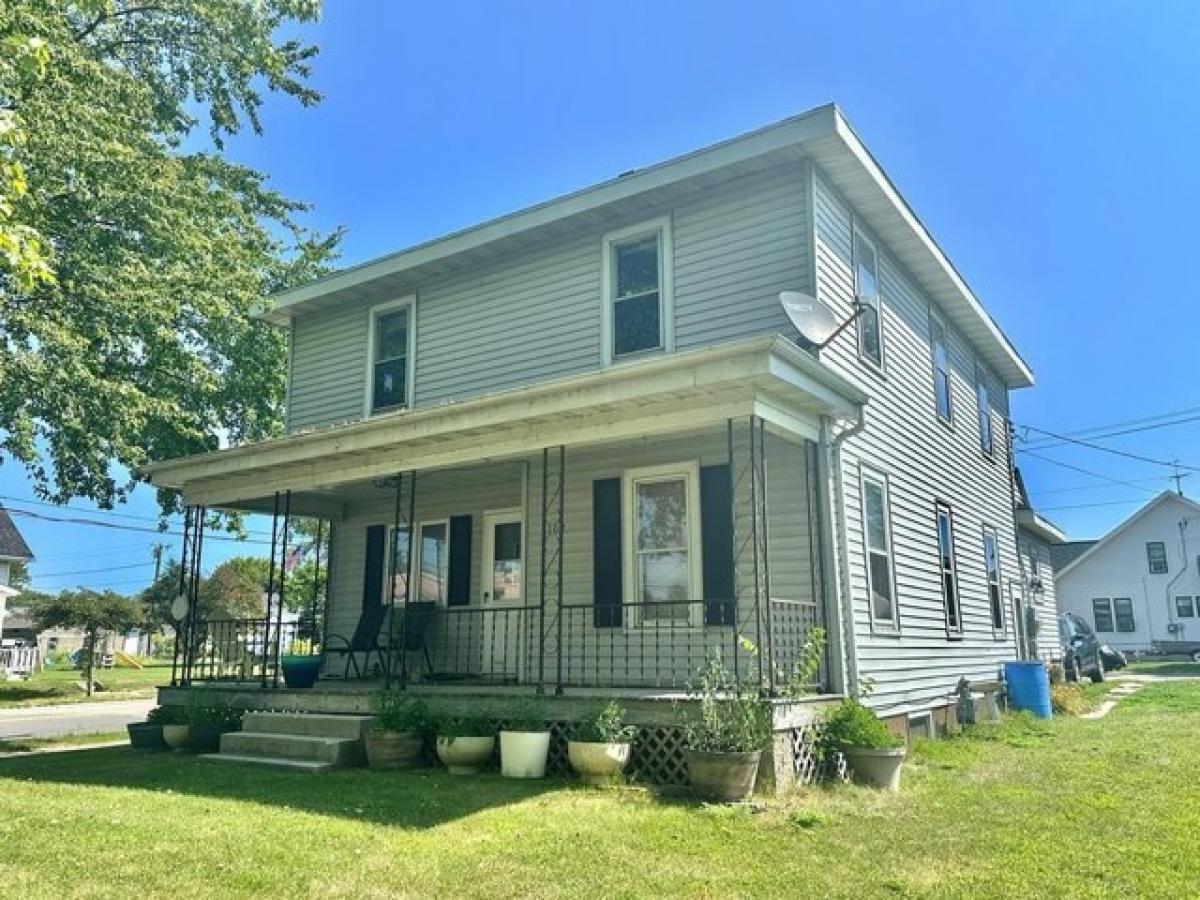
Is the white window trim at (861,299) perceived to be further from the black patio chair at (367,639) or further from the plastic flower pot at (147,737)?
the plastic flower pot at (147,737)

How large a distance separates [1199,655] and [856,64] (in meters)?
32.2

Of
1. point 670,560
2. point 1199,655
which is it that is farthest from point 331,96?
point 1199,655

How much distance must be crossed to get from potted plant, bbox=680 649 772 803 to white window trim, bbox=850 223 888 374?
4502 millimetres

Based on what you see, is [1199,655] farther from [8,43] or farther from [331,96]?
[8,43]

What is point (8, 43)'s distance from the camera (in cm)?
524

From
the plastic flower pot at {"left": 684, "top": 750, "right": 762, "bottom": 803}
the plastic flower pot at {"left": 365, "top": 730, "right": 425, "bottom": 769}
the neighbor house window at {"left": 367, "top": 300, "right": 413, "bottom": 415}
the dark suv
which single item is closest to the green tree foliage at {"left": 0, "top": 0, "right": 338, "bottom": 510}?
the neighbor house window at {"left": 367, "top": 300, "right": 413, "bottom": 415}

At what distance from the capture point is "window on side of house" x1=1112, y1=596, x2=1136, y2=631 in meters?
39.7

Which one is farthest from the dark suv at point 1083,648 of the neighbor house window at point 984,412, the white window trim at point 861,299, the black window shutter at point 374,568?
the black window shutter at point 374,568

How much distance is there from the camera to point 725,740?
657 centimetres

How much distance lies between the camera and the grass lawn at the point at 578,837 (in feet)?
14.7

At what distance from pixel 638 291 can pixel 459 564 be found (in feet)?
13.4

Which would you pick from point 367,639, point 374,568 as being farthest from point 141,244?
point 367,639

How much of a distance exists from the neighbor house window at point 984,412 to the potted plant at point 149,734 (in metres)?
12.9

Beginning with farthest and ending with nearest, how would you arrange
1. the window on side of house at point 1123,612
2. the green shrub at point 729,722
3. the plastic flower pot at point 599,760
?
the window on side of house at point 1123,612 < the plastic flower pot at point 599,760 < the green shrub at point 729,722
